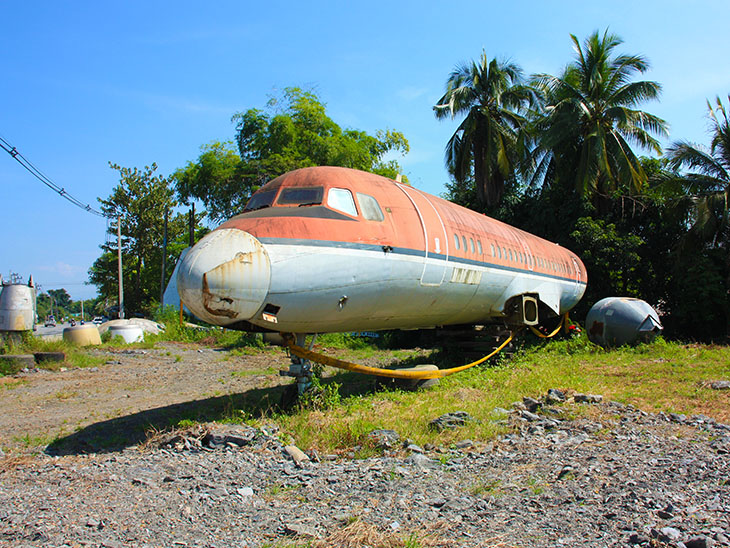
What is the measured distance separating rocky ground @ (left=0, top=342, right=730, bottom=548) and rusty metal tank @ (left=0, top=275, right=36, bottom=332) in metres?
11.2

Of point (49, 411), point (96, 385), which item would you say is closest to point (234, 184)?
point (96, 385)

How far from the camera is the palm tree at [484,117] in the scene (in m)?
28.3

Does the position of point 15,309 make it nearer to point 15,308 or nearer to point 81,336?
point 15,308

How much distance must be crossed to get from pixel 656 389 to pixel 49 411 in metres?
10.9

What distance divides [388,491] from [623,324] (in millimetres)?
13219

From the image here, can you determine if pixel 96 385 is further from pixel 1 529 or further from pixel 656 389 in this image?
pixel 656 389

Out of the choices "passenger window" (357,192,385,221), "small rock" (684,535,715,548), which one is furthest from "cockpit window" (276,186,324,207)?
"small rock" (684,535,715,548)

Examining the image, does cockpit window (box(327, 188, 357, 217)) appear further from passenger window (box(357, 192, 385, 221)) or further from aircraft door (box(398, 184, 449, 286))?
A: aircraft door (box(398, 184, 449, 286))

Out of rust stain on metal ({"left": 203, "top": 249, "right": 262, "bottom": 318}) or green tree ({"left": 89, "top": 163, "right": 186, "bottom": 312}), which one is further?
green tree ({"left": 89, "top": 163, "right": 186, "bottom": 312})

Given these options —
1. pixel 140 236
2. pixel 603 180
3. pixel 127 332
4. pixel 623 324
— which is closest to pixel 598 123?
pixel 603 180

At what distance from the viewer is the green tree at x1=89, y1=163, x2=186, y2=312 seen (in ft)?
155

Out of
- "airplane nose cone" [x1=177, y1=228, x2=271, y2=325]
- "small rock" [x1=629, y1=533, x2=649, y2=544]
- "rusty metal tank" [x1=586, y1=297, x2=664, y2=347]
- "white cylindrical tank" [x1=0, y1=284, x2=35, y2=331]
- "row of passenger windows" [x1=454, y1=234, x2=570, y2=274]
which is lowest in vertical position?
"small rock" [x1=629, y1=533, x2=649, y2=544]

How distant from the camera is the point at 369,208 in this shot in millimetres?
8281

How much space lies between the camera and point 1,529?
4.02 metres
